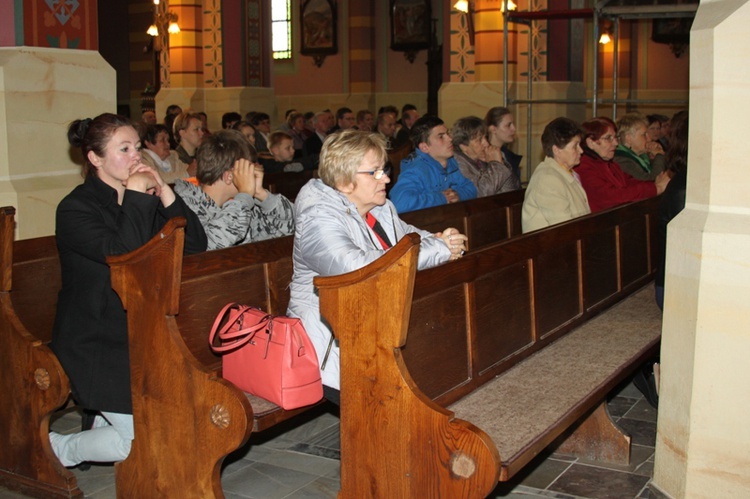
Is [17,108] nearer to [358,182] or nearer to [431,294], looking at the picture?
[358,182]

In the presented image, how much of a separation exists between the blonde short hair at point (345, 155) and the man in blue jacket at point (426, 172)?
2.24m

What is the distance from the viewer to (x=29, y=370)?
3.77 meters

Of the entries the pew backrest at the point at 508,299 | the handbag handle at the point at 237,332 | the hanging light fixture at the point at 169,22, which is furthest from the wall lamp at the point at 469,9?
the handbag handle at the point at 237,332

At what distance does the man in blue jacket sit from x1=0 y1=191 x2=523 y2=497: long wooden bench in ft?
5.99

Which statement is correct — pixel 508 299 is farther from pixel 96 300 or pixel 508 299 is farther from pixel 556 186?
pixel 556 186

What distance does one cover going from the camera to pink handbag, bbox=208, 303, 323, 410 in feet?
10.4

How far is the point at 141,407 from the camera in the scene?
355cm

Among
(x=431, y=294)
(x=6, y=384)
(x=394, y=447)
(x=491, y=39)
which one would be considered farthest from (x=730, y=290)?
(x=491, y=39)

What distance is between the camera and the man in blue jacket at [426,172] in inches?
226

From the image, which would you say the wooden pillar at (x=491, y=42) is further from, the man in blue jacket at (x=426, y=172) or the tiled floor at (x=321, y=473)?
the tiled floor at (x=321, y=473)

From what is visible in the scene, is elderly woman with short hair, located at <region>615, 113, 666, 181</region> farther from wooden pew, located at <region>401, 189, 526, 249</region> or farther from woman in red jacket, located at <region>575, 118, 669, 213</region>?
wooden pew, located at <region>401, 189, 526, 249</region>

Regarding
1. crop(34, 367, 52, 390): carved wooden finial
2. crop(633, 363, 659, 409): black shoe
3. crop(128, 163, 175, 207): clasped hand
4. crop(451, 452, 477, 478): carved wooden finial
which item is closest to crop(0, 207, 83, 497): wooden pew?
crop(34, 367, 52, 390): carved wooden finial

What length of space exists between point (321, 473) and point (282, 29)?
17.7m

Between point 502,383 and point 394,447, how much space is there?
2.41 ft
